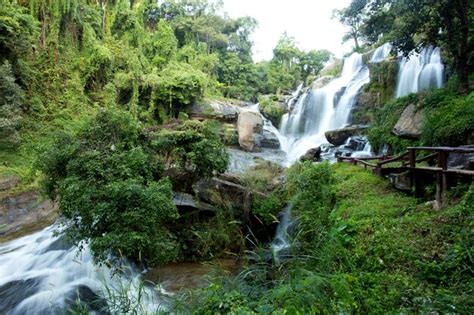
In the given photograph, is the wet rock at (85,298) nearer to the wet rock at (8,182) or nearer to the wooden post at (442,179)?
the wooden post at (442,179)

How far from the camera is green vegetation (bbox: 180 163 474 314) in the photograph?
342 centimetres

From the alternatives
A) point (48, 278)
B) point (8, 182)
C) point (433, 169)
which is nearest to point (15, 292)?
point (48, 278)

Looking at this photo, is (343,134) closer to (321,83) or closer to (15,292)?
(321,83)

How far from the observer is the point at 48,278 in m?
7.01

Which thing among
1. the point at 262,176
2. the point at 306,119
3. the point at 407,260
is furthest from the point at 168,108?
the point at 407,260

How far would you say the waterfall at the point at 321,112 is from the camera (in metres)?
18.9

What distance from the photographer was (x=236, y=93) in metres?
29.1

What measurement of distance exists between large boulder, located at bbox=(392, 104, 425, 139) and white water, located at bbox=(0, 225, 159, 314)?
8473 mm

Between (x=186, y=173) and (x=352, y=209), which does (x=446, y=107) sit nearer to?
(x=352, y=209)

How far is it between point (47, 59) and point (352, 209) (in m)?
17.0

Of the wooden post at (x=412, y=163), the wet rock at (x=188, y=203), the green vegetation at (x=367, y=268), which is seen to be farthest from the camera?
the wet rock at (x=188, y=203)

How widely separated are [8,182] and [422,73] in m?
16.9

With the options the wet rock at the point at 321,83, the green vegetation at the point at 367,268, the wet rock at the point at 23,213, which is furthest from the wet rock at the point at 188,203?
the wet rock at the point at 321,83

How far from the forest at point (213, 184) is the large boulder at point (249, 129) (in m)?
0.08
